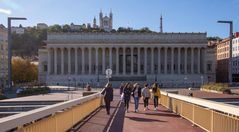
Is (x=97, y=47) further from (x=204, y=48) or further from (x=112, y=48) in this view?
(x=204, y=48)

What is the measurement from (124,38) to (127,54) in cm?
559

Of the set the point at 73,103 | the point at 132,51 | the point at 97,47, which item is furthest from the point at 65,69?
the point at 73,103

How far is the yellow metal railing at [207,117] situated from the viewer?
1059 centimetres

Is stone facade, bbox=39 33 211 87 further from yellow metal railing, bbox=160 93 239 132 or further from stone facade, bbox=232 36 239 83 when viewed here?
yellow metal railing, bbox=160 93 239 132

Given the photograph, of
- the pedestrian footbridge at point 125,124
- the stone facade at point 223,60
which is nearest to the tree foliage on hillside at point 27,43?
the stone facade at point 223,60

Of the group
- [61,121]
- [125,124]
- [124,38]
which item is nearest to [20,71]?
[124,38]

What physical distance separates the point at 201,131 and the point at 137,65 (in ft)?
384

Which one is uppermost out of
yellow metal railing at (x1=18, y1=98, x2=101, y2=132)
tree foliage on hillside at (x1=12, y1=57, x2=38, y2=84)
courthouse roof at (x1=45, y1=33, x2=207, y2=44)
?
courthouse roof at (x1=45, y1=33, x2=207, y2=44)

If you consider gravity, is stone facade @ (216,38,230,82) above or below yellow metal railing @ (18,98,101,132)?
above

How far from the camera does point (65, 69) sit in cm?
13225

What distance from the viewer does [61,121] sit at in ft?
44.1

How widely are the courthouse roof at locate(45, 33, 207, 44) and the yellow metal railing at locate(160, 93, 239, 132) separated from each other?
355ft

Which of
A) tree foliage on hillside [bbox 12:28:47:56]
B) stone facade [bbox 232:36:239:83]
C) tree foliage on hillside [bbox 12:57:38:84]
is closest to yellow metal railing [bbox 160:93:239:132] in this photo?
tree foliage on hillside [bbox 12:57:38:84]

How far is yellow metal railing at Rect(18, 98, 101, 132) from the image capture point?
9.76 m
